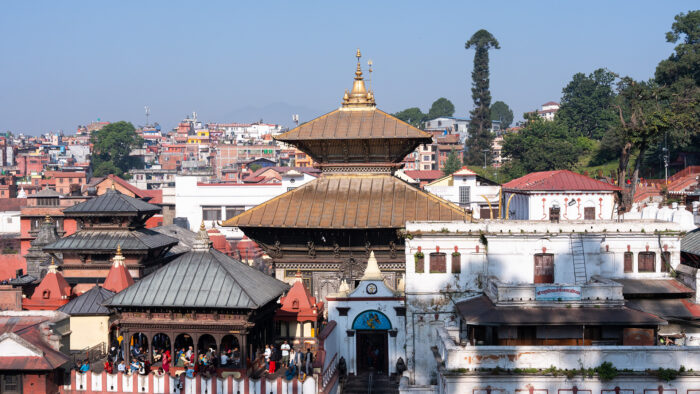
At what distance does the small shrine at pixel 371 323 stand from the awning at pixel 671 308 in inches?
327

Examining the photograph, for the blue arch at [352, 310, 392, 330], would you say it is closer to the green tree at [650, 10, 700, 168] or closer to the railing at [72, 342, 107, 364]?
the railing at [72, 342, 107, 364]

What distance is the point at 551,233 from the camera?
2848 cm

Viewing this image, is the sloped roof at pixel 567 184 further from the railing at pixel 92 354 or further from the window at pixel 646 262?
the railing at pixel 92 354

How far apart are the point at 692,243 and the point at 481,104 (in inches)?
3904

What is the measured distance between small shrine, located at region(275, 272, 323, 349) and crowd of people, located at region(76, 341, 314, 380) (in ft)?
4.50

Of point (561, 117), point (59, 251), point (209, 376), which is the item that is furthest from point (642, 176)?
point (209, 376)

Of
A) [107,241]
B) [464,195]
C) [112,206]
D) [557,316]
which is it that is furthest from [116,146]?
[557,316]

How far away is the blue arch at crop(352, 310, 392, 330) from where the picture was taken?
30.0 m

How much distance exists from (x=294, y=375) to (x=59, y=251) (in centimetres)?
1894

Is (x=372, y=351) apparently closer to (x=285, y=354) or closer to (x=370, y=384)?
(x=370, y=384)

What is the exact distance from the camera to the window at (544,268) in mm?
28562

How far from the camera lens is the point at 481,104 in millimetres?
129250

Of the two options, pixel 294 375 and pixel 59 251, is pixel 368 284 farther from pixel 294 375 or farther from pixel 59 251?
pixel 59 251

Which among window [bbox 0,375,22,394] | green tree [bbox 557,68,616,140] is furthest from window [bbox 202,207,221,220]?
green tree [bbox 557,68,616,140]
